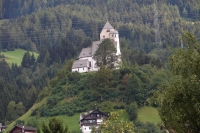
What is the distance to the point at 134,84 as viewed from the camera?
90438 mm

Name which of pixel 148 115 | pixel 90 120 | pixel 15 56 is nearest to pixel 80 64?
pixel 148 115

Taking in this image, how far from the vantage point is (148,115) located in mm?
85875

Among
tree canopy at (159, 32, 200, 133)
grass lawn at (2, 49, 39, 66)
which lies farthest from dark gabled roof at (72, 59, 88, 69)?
tree canopy at (159, 32, 200, 133)

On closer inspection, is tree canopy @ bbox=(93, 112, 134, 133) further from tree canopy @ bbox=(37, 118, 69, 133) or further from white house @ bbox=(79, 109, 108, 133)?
white house @ bbox=(79, 109, 108, 133)

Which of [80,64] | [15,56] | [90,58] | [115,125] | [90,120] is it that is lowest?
[115,125]

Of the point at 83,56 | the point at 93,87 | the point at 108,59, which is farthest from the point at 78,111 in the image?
the point at 83,56

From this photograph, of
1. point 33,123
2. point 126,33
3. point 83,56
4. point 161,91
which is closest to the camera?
point 161,91

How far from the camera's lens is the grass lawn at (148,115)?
3308 inches

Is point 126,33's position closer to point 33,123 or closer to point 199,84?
point 33,123

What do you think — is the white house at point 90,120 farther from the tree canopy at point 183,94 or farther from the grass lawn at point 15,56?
the grass lawn at point 15,56

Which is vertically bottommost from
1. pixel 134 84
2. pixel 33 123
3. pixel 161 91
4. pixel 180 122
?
pixel 180 122

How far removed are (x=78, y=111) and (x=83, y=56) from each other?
19.1 meters

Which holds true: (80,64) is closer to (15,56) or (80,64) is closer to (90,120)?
(90,120)

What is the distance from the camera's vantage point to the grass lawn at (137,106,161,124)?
276 ft
